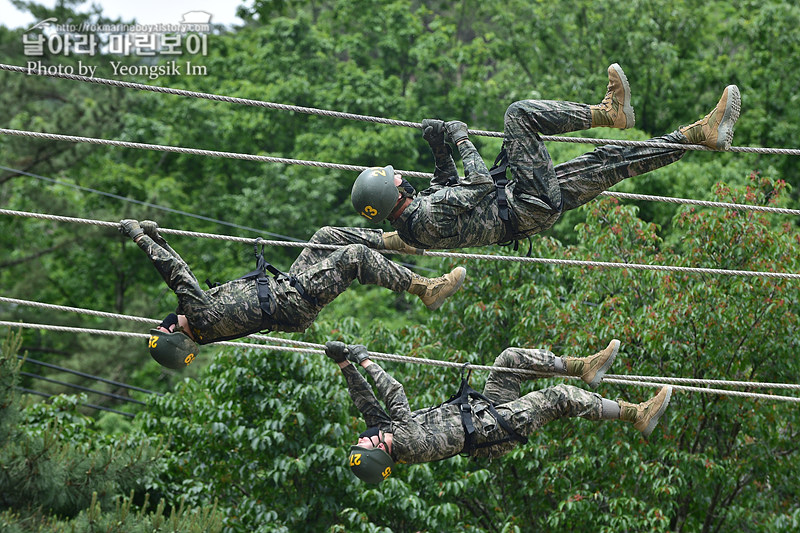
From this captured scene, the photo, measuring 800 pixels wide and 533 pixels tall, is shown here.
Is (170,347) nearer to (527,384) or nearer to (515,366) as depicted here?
(515,366)

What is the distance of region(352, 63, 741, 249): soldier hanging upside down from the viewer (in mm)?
6957

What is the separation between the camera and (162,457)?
11773mm

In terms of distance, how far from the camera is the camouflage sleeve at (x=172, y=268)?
22.5 ft

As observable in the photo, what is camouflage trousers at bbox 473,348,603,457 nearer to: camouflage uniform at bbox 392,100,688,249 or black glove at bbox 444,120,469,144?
camouflage uniform at bbox 392,100,688,249

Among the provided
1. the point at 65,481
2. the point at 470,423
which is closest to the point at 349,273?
the point at 470,423

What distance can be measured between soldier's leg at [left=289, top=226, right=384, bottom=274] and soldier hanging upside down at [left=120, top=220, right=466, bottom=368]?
9 cm

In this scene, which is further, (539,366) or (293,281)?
(539,366)

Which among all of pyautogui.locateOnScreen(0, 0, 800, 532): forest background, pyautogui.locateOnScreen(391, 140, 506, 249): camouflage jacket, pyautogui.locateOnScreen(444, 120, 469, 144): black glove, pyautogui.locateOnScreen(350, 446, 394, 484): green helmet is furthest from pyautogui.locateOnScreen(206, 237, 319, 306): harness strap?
pyautogui.locateOnScreen(0, 0, 800, 532): forest background

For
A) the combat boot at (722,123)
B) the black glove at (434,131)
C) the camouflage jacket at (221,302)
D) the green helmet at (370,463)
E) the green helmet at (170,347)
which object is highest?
the combat boot at (722,123)

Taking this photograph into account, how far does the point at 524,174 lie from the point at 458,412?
1733 mm

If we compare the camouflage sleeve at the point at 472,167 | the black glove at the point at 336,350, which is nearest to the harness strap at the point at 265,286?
the black glove at the point at 336,350

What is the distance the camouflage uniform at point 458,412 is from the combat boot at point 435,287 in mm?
629

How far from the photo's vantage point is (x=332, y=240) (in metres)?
7.48

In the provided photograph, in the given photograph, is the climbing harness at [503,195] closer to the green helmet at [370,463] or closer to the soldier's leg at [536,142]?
the soldier's leg at [536,142]
